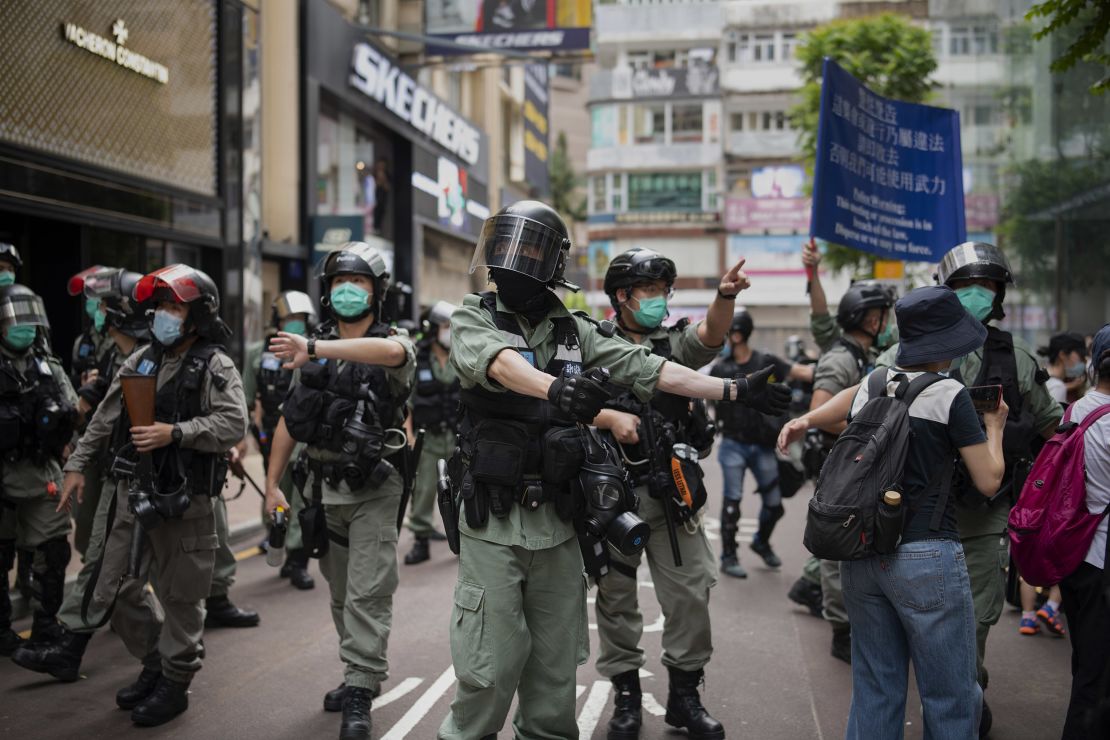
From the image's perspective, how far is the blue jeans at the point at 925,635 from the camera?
135 inches

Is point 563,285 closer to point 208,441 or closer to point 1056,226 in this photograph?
point 208,441

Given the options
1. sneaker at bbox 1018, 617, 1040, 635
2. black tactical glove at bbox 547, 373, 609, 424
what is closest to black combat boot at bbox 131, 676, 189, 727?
black tactical glove at bbox 547, 373, 609, 424

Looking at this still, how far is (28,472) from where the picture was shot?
605cm

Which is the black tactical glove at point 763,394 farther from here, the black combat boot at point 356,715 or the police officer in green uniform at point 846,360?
the police officer in green uniform at point 846,360

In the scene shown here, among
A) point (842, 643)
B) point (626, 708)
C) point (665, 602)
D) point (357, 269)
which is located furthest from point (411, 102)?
point (626, 708)

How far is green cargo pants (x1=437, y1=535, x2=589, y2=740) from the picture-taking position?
3.55 m

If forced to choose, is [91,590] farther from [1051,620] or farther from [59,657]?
[1051,620]

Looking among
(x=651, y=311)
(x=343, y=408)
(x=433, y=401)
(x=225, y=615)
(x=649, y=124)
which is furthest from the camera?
(x=649, y=124)

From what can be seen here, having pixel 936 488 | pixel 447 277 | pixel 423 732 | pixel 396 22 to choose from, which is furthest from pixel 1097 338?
pixel 447 277

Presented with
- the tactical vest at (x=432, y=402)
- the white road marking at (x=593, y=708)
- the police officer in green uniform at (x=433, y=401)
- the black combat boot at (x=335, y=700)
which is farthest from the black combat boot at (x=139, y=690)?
the tactical vest at (x=432, y=402)

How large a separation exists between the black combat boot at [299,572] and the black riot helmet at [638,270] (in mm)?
3868

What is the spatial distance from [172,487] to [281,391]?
2.87 m

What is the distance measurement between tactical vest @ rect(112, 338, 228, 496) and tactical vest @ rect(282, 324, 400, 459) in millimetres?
401

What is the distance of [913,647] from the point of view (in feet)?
11.5
